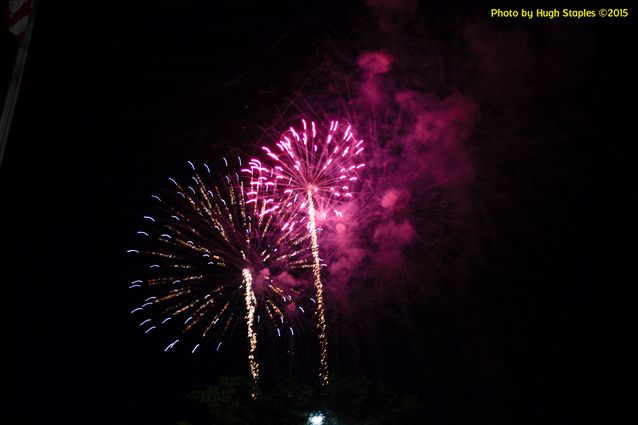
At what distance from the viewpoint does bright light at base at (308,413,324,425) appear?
9.88m

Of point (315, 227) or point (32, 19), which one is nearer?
point (32, 19)

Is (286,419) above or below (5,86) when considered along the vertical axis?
below

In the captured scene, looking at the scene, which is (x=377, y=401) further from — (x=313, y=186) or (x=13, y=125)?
(x=13, y=125)

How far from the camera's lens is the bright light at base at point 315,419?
32.4 feet

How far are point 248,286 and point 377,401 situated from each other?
3872mm

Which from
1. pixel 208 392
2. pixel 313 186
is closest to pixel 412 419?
pixel 208 392

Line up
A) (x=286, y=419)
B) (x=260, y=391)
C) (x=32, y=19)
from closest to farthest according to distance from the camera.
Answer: (x=32, y=19), (x=286, y=419), (x=260, y=391)

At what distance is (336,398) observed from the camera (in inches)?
439

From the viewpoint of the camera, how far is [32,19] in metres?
5.15

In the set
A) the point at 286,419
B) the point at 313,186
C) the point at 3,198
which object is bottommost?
the point at 286,419

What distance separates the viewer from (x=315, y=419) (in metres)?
9.98

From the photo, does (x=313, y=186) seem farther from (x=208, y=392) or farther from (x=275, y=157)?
(x=208, y=392)

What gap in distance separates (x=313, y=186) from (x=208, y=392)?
4.79 m

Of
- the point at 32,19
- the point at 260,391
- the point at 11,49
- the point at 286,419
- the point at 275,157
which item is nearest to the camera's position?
the point at 11,49
